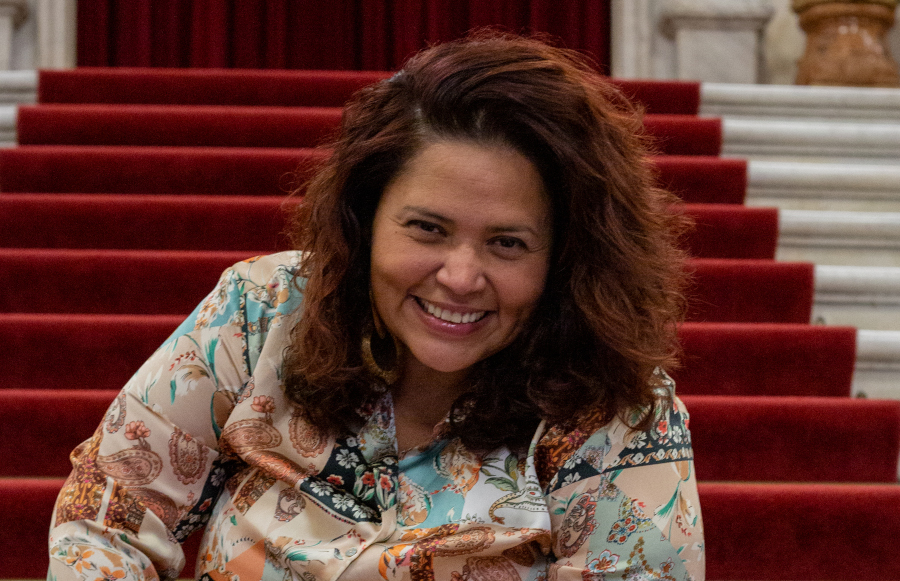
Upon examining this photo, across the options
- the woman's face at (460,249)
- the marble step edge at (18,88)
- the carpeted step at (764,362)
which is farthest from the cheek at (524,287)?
the marble step edge at (18,88)

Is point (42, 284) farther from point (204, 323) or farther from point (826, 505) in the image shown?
point (826, 505)

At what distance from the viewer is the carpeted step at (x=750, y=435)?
192cm

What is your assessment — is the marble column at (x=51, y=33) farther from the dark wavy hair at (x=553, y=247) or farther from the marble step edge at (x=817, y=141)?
the dark wavy hair at (x=553, y=247)

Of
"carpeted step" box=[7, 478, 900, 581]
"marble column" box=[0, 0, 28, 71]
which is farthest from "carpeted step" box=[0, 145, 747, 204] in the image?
"marble column" box=[0, 0, 28, 71]

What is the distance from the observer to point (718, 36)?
13.2ft

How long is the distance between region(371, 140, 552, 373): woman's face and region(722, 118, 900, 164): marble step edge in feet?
7.30

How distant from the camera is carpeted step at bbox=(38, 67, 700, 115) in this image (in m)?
3.25

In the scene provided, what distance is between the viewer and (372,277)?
1199mm

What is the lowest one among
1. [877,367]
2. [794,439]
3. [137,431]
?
[794,439]

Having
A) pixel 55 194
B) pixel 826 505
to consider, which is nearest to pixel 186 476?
pixel 826 505

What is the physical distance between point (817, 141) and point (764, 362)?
132 cm

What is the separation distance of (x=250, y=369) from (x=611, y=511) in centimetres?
47

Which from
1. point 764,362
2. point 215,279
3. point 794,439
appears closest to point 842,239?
point 764,362

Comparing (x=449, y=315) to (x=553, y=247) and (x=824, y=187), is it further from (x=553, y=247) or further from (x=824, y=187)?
(x=824, y=187)
